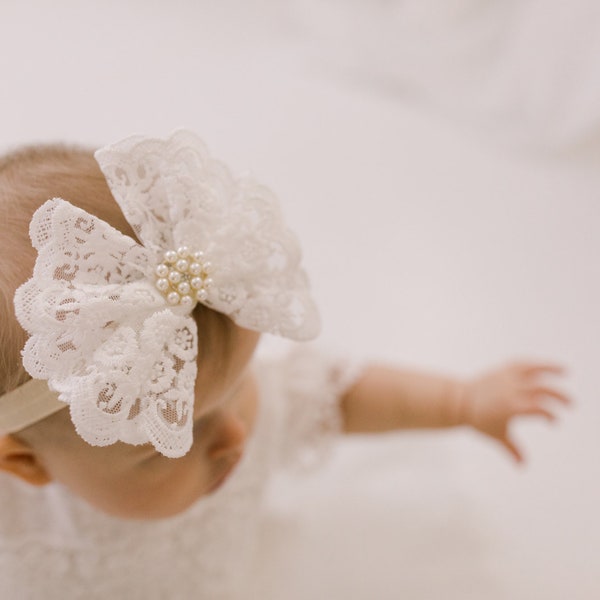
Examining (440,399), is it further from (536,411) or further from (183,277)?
(183,277)

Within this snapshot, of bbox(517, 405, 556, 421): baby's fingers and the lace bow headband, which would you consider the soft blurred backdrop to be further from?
the lace bow headband

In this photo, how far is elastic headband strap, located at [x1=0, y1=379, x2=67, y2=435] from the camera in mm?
499

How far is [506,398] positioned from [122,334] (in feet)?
1.51

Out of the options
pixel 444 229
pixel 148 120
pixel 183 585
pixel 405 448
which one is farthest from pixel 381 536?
pixel 148 120

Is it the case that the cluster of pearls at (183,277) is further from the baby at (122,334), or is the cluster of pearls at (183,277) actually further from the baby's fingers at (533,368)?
the baby's fingers at (533,368)

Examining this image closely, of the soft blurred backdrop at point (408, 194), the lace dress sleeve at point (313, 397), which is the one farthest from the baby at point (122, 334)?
the soft blurred backdrop at point (408, 194)

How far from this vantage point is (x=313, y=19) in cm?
121

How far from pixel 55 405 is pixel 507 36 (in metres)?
0.88

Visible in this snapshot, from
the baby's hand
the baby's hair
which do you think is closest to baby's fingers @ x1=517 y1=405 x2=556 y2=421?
the baby's hand

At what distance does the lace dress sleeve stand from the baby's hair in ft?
0.93

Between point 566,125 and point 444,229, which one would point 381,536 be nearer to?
point 444,229

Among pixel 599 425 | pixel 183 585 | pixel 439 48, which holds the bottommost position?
pixel 183 585

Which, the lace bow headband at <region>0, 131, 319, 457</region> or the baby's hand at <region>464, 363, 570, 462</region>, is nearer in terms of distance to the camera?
the lace bow headband at <region>0, 131, 319, 457</region>

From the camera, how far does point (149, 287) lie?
1.53 ft
